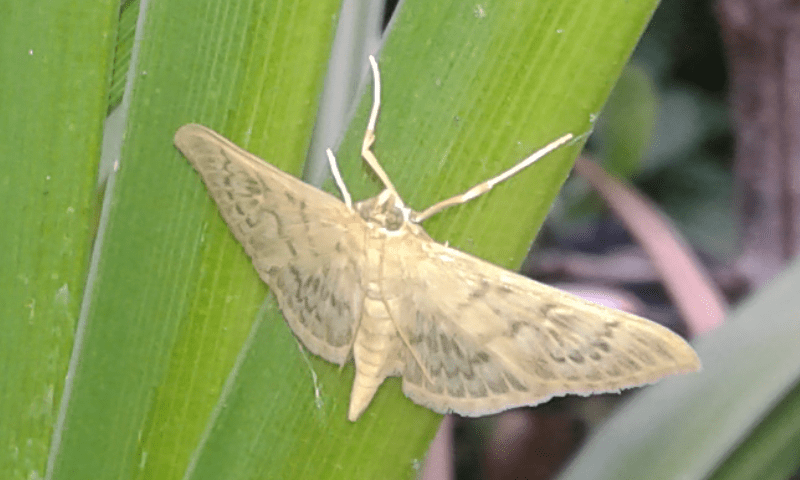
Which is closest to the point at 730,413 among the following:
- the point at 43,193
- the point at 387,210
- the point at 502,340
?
the point at 502,340

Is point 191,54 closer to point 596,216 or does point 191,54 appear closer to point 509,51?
point 509,51

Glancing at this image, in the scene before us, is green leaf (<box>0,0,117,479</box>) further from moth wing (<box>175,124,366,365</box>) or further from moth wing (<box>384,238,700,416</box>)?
moth wing (<box>384,238,700,416</box>)

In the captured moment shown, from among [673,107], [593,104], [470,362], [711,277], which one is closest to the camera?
[593,104]

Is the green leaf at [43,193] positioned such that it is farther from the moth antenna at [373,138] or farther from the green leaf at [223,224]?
the moth antenna at [373,138]

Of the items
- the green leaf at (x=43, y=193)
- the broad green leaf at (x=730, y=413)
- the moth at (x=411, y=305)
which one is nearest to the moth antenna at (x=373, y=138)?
the moth at (x=411, y=305)

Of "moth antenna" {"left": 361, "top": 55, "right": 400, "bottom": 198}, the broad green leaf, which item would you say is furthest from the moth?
the broad green leaf

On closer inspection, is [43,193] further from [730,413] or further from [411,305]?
[730,413]

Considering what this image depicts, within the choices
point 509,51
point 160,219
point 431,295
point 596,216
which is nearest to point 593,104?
point 509,51
